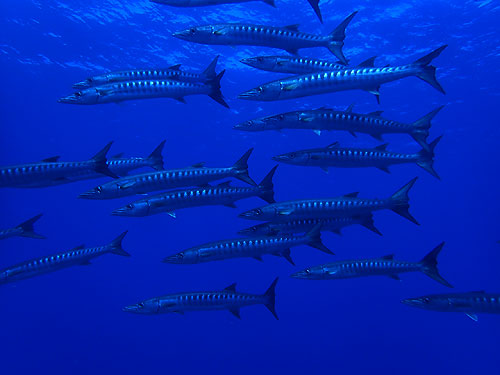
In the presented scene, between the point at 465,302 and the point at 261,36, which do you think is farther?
the point at 261,36

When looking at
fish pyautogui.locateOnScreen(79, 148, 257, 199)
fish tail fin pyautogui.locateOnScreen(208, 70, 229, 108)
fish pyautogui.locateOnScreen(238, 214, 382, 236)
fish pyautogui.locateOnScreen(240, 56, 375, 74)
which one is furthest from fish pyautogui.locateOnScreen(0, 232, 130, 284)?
fish pyautogui.locateOnScreen(240, 56, 375, 74)

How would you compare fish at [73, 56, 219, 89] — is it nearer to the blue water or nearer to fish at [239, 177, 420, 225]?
fish at [239, 177, 420, 225]

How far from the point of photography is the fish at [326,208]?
763 centimetres

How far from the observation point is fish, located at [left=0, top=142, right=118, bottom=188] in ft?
22.1

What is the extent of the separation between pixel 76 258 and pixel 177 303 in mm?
2228

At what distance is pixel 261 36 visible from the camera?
748cm

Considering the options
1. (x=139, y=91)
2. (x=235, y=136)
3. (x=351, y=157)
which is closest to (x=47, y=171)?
(x=139, y=91)

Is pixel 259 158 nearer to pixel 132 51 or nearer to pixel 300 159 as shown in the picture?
pixel 132 51

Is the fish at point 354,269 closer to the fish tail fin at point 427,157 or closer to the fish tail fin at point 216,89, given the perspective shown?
the fish tail fin at point 427,157

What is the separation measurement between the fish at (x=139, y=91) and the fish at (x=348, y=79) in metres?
1.01

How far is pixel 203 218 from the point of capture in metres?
86.3

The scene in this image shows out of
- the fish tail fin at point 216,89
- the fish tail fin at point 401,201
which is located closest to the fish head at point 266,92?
the fish tail fin at point 216,89

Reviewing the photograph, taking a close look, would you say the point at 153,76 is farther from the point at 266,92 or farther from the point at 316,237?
the point at 316,237

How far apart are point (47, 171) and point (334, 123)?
15.9 feet
